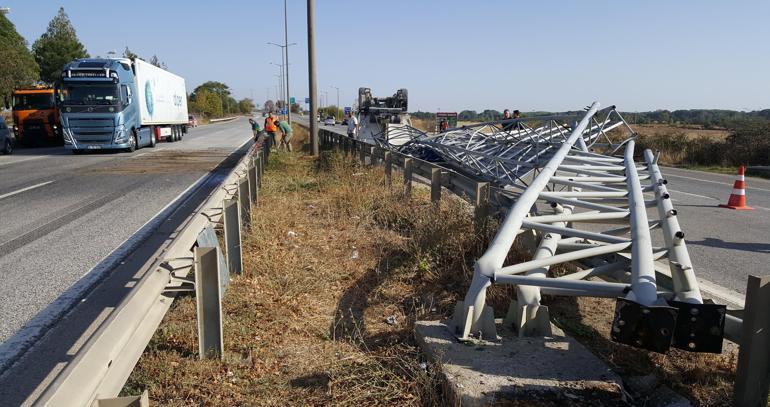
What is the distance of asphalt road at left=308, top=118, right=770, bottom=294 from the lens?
6.40 m

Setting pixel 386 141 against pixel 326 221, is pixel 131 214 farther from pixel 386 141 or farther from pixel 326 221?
pixel 386 141

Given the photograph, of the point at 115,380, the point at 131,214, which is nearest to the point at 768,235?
the point at 115,380

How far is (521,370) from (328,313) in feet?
6.26

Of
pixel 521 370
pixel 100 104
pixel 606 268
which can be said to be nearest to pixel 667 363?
pixel 606 268

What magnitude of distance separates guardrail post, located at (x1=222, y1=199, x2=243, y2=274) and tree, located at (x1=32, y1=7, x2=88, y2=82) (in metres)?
79.2

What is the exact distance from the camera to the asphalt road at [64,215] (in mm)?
5461

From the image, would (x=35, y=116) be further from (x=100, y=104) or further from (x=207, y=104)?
(x=207, y=104)

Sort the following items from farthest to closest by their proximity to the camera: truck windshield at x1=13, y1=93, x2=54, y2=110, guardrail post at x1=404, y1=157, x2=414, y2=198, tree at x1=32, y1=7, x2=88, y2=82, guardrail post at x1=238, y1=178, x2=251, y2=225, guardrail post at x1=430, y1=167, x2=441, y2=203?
tree at x1=32, y1=7, x2=88, y2=82, truck windshield at x1=13, y1=93, x2=54, y2=110, guardrail post at x1=404, y1=157, x2=414, y2=198, guardrail post at x1=430, y1=167, x2=441, y2=203, guardrail post at x1=238, y1=178, x2=251, y2=225

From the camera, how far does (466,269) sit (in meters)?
5.02

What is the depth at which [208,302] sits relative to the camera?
143 inches

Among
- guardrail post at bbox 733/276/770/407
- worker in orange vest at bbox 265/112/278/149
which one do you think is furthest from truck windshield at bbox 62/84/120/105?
guardrail post at bbox 733/276/770/407

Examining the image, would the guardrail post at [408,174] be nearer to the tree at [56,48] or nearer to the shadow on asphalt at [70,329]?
the shadow on asphalt at [70,329]

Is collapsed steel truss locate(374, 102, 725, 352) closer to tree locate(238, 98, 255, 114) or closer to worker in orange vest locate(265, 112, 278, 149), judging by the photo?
worker in orange vest locate(265, 112, 278, 149)

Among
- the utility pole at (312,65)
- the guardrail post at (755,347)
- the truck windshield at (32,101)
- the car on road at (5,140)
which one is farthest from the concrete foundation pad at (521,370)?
the truck windshield at (32,101)
